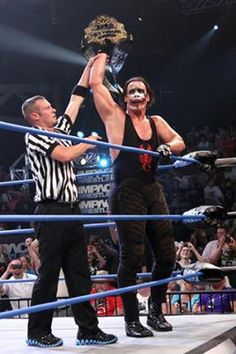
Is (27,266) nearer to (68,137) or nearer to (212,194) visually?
(212,194)

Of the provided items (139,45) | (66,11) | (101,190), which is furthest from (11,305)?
(139,45)

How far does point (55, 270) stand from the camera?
2.12m

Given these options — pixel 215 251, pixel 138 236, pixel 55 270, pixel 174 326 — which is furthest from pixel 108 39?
pixel 215 251

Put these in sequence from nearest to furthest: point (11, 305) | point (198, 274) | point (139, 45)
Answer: point (198, 274) → point (11, 305) → point (139, 45)

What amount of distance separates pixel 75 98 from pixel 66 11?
557cm

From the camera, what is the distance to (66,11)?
7.77 m

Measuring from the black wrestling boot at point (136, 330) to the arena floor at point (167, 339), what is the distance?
2 cm

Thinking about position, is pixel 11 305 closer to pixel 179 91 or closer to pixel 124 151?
pixel 124 151

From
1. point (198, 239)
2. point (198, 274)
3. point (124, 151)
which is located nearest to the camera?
point (124, 151)

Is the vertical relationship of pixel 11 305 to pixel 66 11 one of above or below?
below

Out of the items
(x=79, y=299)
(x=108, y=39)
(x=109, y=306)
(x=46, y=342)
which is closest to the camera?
(x=79, y=299)

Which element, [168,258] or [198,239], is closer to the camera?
[168,258]

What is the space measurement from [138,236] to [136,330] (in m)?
0.36

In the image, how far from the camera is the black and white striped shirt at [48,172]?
6.94 feet
